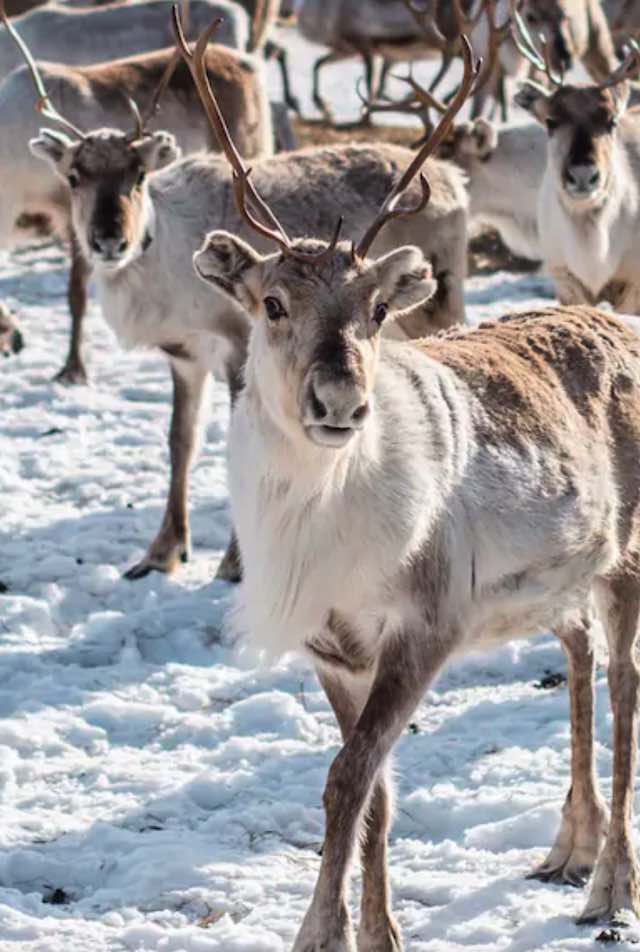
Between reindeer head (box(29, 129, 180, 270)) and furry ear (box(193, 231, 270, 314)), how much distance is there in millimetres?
2724

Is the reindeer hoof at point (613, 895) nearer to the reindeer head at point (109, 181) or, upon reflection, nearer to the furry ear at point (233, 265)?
the furry ear at point (233, 265)

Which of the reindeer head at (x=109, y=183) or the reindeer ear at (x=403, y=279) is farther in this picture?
the reindeer head at (x=109, y=183)

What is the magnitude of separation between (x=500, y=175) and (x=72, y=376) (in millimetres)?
2115

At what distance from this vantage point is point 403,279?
3670 millimetres

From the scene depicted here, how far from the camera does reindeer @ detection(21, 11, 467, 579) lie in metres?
6.39

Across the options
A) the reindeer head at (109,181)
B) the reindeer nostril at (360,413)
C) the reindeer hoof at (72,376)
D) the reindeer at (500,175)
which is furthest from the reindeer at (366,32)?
the reindeer nostril at (360,413)

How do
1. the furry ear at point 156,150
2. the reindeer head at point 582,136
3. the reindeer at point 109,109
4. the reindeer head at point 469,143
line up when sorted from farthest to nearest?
the reindeer at point 109,109, the reindeer head at point 469,143, the reindeer head at point 582,136, the furry ear at point 156,150

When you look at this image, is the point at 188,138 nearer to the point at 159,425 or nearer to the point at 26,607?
the point at 159,425

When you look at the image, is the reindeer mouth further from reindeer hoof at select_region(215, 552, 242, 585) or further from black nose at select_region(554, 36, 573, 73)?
black nose at select_region(554, 36, 573, 73)

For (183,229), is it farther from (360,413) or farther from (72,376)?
(360,413)

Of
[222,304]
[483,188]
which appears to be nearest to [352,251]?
Result: [222,304]

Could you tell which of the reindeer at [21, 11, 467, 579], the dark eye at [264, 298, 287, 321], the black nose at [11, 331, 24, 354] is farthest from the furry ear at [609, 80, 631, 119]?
the dark eye at [264, 298, 287, 321]

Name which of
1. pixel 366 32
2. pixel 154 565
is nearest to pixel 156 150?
pixel 154 565

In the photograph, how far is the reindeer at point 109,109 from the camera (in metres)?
8.83
